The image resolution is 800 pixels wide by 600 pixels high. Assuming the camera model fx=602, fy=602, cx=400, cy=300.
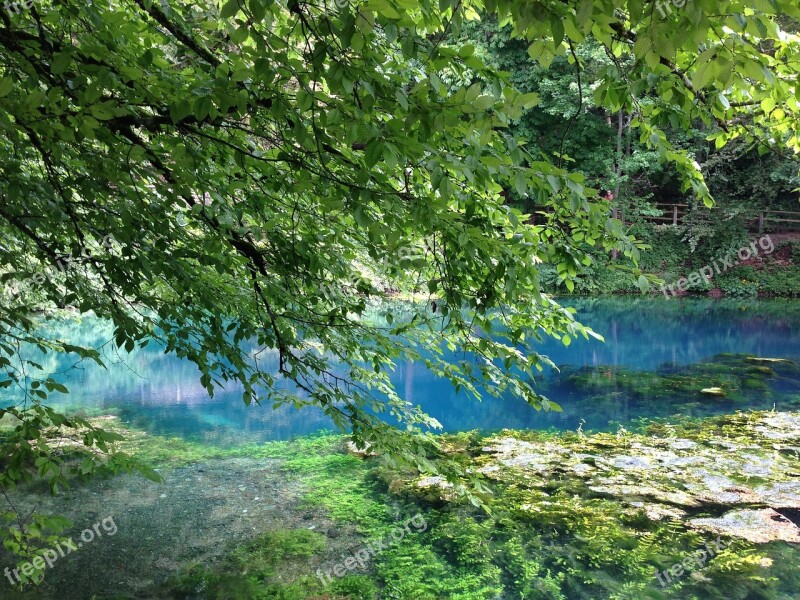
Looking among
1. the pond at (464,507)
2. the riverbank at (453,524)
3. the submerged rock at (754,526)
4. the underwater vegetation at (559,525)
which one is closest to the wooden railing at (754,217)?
the pond at (464,507)

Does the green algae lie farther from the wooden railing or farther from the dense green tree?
the wooden railing

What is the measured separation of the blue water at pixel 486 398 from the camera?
943cm

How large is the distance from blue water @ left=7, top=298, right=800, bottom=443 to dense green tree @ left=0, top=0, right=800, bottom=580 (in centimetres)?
280

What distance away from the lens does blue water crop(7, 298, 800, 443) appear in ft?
30.9

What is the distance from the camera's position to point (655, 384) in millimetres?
11578

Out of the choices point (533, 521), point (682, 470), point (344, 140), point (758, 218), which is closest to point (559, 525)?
point (533, 521)

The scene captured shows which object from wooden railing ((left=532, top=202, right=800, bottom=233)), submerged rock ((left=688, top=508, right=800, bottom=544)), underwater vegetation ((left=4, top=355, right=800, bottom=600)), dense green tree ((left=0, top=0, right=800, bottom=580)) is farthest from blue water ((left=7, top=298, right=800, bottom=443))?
wooden railing ((left=532, top=202, right=800, bottom=233))

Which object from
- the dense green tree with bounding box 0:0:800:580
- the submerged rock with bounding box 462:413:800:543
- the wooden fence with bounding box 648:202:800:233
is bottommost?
the submerged rock with bounding box 462:413:800:543

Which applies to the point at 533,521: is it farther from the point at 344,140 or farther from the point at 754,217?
the point at 754,217

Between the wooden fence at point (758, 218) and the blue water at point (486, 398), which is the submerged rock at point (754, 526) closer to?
the blue water at point (486, 398)

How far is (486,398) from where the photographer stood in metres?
10.9

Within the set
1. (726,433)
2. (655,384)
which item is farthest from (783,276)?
(726,433)

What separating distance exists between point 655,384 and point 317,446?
22.5 feet

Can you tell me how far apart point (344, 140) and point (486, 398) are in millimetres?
9350
